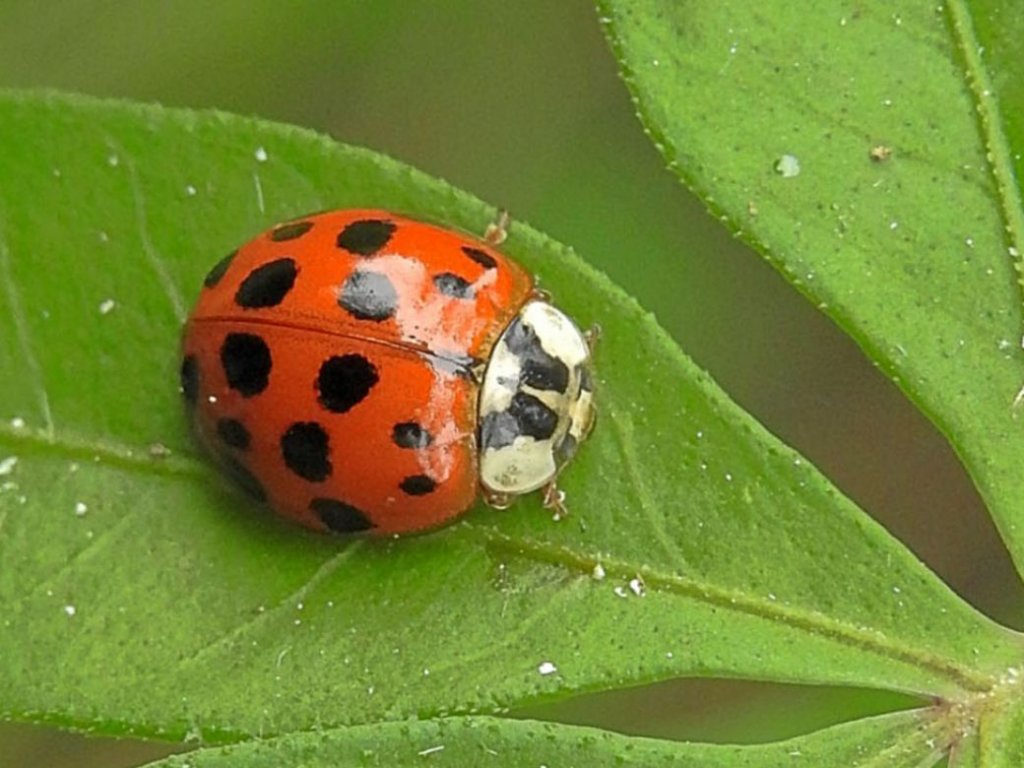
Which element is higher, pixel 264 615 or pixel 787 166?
pixel 787 166

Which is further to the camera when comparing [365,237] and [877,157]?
[365,237]

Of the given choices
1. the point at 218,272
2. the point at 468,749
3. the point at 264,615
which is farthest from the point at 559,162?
the point at 468,749

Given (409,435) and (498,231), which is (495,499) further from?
(498,231)

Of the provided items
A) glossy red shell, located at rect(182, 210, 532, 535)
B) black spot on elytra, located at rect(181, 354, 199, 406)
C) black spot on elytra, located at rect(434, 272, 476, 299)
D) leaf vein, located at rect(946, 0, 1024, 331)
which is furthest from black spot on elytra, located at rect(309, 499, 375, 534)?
leaf vein, located at rect(946, 0, 1024, 331)

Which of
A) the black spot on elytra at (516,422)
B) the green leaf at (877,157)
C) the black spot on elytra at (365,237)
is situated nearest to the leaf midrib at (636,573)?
the black spot on elytra at (516,422)

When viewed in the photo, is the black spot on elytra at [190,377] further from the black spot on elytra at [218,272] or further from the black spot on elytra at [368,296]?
the black spot on elytra at [368,296]

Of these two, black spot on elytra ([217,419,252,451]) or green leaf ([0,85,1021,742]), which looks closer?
green leaf ([0,85,1021,742])

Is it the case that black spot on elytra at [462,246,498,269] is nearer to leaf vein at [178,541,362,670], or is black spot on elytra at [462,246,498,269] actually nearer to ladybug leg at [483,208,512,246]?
ladybug leg at [483,208,512,246]
